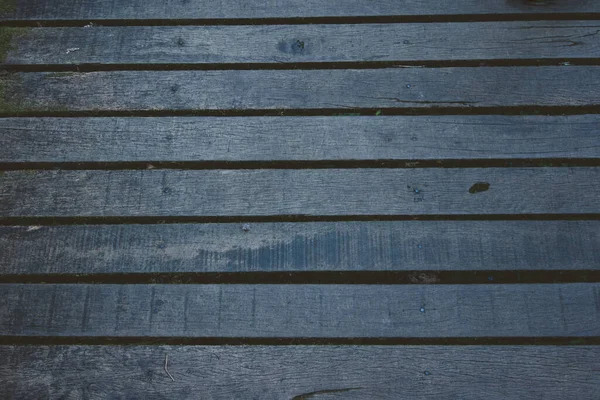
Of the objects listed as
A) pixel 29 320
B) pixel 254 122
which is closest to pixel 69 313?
pixel 29 320

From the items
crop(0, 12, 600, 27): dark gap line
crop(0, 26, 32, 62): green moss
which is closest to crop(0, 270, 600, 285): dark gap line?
crop(0, 26, 32, 62): green moss

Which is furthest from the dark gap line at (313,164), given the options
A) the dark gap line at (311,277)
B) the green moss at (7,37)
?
the green moss at (7,37)

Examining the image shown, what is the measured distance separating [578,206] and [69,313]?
7.10ft

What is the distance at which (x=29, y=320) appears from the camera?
1.98 metres

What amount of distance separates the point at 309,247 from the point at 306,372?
0.49 m

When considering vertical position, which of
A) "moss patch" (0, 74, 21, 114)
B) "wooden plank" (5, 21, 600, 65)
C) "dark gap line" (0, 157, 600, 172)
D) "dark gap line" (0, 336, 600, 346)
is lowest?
"dark gap line" (0, 336, 600, 346)

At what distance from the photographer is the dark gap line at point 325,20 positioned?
236 centimetres

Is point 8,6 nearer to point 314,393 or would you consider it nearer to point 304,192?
point 304,192

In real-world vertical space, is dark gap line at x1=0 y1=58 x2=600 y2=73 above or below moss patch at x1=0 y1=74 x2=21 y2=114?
above

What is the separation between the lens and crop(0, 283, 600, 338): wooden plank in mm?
1959

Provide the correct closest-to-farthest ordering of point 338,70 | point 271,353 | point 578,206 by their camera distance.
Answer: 1. point 271,353
2. point 578,206
3. point 338,70

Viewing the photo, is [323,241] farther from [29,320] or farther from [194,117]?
[29,320]

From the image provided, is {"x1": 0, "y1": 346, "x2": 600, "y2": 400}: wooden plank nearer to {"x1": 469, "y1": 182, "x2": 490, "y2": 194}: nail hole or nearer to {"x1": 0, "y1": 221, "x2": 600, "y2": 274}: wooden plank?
{"x1": 0, "y1": 221, "x2": 600, "y2": 274}: wooden plank

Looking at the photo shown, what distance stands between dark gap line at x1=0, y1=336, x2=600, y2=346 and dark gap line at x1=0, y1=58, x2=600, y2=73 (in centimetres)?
121
